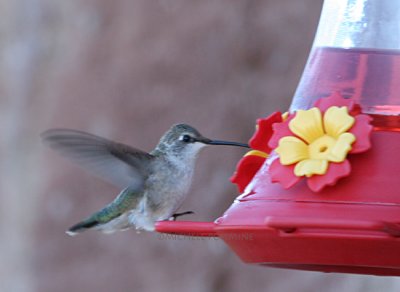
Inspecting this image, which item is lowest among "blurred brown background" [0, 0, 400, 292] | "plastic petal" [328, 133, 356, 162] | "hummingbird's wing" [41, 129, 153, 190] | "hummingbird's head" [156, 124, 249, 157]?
"plastic petal" [328, 133, 356, 162]

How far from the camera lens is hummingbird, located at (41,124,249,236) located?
16.6ft

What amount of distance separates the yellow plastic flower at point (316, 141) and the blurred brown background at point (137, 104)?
106 inches

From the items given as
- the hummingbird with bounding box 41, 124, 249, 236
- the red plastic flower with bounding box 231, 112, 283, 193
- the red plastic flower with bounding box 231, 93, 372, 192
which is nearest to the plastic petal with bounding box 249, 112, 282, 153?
the red plastic flower with bounding box 231, 112, 283, 193

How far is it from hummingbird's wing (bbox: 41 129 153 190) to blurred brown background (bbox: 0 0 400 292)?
1336mm

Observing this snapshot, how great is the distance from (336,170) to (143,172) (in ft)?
5.60

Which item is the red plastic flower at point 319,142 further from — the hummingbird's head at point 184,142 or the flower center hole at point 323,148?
the hummingbird's head at point 184,142

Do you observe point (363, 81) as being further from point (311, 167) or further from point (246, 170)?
point (246, 170)

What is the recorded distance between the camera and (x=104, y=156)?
5098mm

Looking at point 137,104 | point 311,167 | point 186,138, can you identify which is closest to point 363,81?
point 311,167

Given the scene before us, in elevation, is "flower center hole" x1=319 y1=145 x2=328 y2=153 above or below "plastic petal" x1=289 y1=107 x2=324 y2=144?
below

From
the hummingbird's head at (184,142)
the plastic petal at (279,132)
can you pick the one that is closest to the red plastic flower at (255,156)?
the plastic petal at (279,132)

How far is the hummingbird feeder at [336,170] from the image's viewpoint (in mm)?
3568

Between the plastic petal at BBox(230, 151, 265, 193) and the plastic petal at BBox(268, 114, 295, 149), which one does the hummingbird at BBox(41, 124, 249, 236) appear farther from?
the plastic petal at BBox(268, 114, 295, 149)

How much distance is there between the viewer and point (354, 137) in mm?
3771
